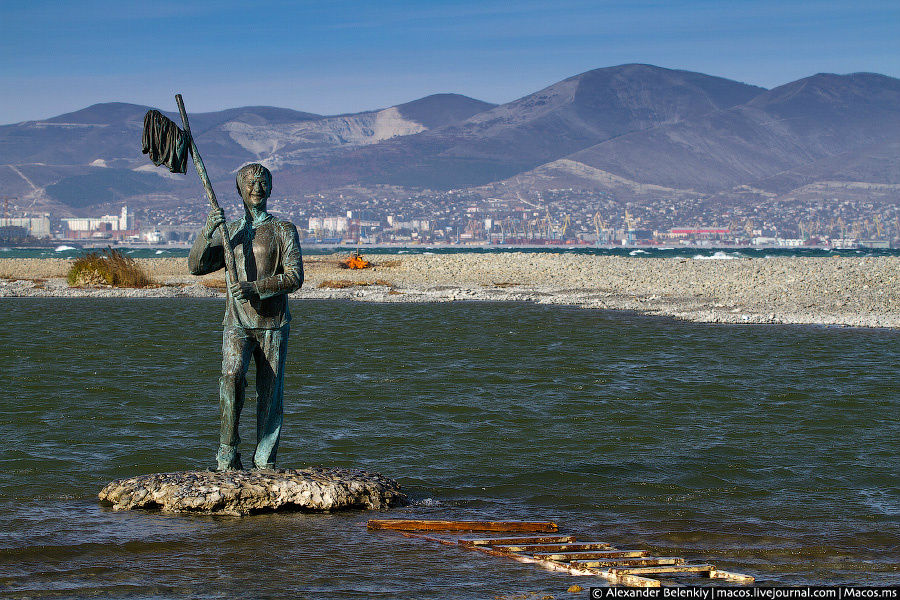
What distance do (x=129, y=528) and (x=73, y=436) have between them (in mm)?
4454

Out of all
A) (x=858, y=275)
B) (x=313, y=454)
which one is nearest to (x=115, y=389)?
(x=313, y=454)

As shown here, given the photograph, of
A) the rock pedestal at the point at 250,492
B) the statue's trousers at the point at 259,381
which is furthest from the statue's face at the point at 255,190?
the rock pedestal at the point at 250,492

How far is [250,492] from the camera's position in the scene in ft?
26.0

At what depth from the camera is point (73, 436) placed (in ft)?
38.0

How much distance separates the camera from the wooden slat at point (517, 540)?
7.18 m

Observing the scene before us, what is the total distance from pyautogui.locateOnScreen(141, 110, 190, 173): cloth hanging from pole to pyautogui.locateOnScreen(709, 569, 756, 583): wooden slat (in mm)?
4826

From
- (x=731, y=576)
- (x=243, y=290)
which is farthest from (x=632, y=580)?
(x=243, y=290)

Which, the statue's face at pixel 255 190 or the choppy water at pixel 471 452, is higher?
the statue's face at pixel 255 190

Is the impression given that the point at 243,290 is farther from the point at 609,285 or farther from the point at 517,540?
the point at 609,285

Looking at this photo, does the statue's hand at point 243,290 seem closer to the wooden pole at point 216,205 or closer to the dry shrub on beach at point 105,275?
the wooden pole at point 216,205

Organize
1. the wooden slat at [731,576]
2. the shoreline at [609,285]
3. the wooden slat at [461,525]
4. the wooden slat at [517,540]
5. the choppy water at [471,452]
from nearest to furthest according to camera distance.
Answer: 1. the wooden slat at [731,576]
2. the choppy water at [471,452]
3. the wooden slat at [517,540]
4. the wooden slat at [461,525]
5. the shoreline at [609,285]

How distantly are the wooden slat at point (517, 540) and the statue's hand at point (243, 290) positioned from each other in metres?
2.34

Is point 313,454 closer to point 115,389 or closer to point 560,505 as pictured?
point 560,505

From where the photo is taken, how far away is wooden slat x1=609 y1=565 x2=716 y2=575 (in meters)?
6.33
